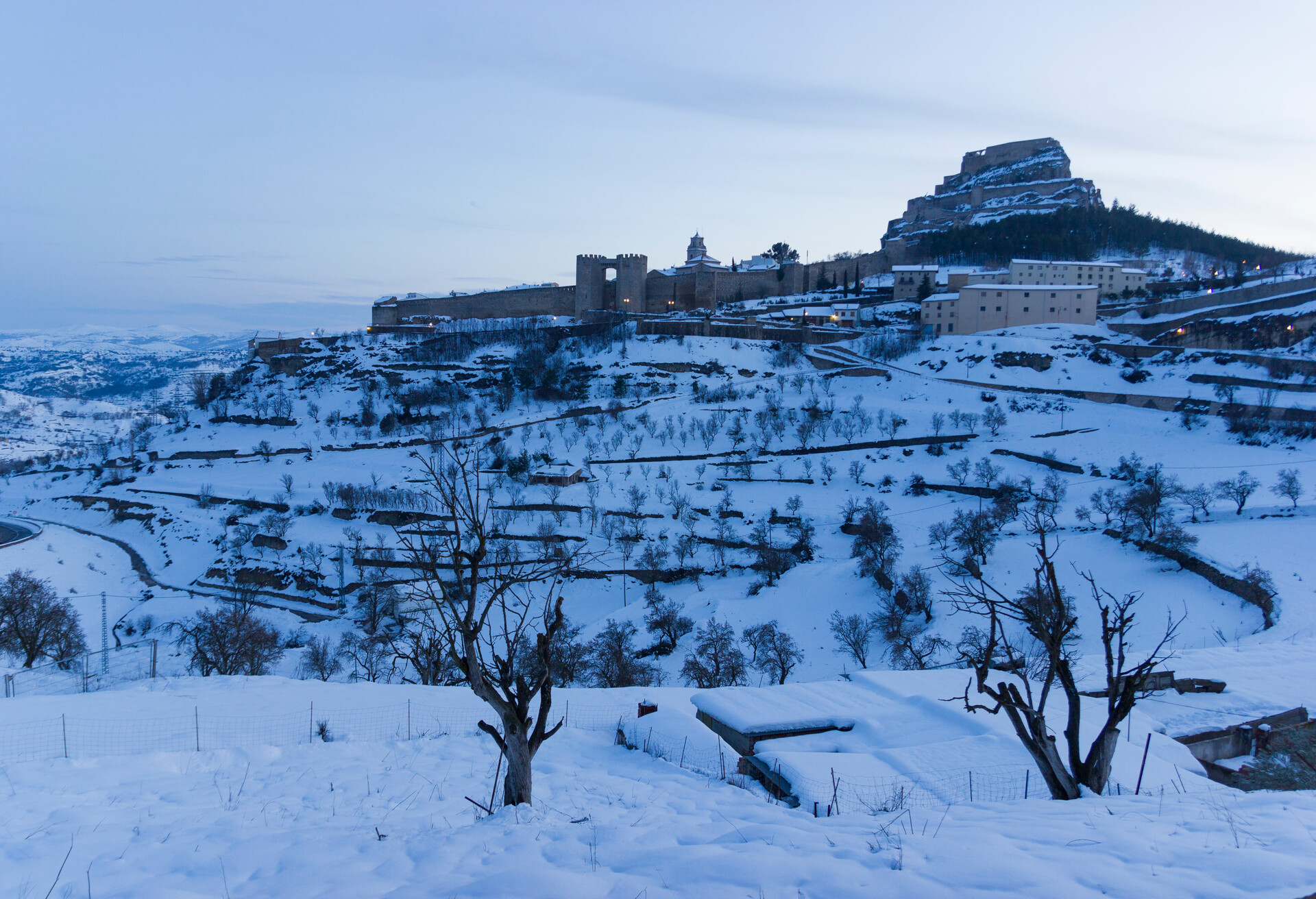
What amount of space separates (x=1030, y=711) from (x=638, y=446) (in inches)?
1185

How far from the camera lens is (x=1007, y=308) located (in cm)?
4384

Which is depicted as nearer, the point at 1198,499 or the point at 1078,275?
the point at 1198,499

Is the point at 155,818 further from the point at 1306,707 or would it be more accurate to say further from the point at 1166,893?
the point at 1306,707

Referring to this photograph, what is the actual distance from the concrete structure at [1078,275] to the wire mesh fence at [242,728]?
52.0 m

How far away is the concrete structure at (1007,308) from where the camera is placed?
42969 mm

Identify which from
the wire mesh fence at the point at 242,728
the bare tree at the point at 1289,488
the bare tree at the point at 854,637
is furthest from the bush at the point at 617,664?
the bare tree at the point at 1289,488

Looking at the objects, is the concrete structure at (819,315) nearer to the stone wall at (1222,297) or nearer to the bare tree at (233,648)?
the stone wall at (1222,297)

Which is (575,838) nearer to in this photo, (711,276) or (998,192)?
(711,276)

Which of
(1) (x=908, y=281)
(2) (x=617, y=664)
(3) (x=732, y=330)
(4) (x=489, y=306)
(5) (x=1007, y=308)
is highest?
(1) (x=908, y=281)

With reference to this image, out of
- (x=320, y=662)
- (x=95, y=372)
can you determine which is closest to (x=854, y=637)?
(x=320, y=662)

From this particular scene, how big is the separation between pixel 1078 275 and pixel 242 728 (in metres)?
57.1

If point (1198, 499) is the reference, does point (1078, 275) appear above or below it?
above

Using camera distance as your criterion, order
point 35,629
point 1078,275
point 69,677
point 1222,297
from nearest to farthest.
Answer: point 69,677 < point 35,629 < point 1222,297 < point 1078,275

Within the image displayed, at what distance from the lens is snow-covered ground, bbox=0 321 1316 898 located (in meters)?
3.23
